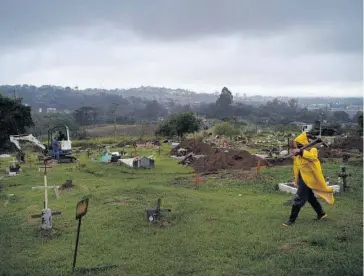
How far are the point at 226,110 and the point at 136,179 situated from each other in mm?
120572

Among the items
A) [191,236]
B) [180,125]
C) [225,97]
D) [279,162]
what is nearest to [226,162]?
[279,162]

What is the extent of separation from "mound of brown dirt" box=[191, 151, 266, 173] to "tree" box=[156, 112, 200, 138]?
80.4ft

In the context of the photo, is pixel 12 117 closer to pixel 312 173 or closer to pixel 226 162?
pixel 226 162

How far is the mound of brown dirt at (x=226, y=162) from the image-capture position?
85.6ft

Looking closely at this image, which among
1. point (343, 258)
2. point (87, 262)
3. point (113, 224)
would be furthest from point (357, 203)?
point (87, 262)

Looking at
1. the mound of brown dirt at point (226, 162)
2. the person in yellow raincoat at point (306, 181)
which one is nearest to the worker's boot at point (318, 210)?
the person in yellow raincoat at point (306, 181)

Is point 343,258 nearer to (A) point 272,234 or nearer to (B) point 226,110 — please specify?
(A) point 272,234

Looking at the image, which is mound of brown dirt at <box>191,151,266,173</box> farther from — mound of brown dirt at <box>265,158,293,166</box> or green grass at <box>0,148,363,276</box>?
green grass at <box>0,148,363,276</box>

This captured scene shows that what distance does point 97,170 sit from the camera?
89.1 ft

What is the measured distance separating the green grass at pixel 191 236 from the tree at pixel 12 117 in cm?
2009

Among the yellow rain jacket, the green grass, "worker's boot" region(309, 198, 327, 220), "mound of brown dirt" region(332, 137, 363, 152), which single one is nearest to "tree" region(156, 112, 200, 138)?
"mound of brown dirt" region(332, 137, 363, 152)

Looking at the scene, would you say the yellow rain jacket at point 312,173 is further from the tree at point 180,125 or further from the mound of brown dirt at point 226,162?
the tree at point 180,125

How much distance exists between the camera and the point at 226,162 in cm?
2709

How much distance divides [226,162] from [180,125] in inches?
1105
